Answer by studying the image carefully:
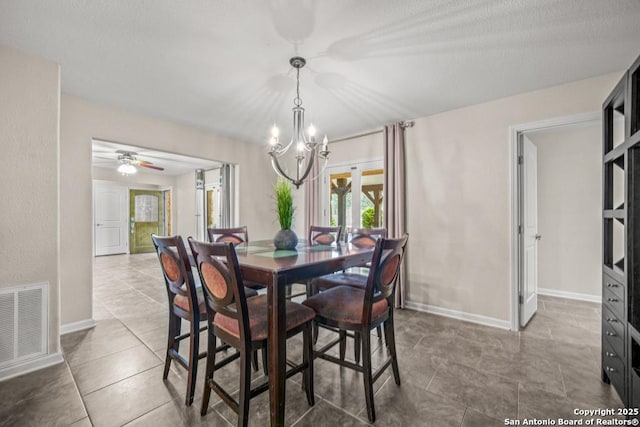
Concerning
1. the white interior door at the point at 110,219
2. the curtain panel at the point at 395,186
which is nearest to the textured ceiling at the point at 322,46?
the curtain panel at the point at 395,186

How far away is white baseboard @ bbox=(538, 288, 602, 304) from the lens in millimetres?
3529

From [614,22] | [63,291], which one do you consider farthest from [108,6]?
[614,22]

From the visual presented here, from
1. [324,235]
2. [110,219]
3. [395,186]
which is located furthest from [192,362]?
[110,219]

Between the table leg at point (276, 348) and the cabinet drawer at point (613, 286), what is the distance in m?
2.05

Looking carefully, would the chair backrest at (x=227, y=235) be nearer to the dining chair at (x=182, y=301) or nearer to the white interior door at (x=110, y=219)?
Result: the dining chair at (x=182, y=301)

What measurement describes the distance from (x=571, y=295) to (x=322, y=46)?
4.59 meters

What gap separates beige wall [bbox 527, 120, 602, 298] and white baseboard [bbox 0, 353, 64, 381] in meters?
5.62

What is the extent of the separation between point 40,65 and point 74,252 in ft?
5.74

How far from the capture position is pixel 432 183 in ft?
10.8

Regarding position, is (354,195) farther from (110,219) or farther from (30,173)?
(110,219)

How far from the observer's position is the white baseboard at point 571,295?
353 cm

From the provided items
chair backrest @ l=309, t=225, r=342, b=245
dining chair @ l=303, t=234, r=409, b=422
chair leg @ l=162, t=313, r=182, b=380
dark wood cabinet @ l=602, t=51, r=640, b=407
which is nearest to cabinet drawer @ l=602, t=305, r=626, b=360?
dark wood cabinet @ l=602, t=51, r=640, b=407

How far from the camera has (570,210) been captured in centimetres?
371

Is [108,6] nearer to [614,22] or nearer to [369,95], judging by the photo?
[369,95]
